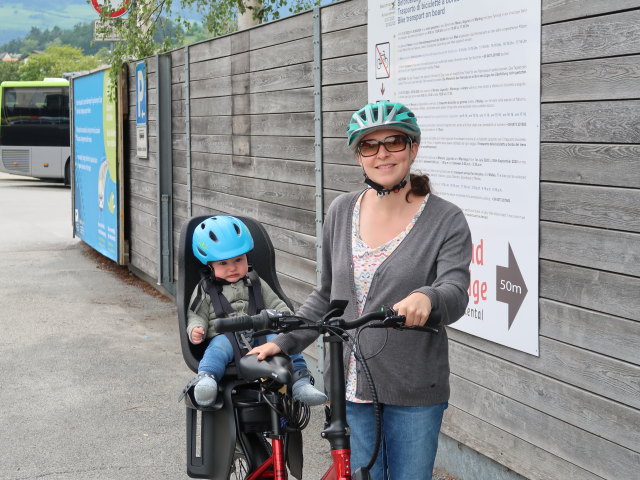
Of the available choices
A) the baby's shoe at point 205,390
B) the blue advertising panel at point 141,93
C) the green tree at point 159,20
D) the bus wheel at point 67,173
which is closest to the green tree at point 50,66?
the bus wheel at point 67,173

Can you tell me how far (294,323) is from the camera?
276 centimetres

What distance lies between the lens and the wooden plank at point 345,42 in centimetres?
600

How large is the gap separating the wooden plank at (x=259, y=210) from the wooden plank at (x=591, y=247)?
2.77 meters

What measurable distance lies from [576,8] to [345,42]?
7.59 feet

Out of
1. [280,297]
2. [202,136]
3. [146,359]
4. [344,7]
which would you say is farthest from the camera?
[202,136]

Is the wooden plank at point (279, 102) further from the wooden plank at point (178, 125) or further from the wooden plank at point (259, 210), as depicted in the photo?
the wooden plank at point (178, 125)

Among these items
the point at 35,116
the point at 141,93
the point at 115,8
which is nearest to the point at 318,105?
the point at 141,93

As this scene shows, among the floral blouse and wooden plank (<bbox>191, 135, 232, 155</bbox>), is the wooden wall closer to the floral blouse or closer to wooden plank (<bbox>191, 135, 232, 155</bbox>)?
the floral blouse

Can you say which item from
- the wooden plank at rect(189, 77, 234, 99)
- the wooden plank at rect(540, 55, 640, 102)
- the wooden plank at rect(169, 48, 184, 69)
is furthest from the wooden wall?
the wooden plank at rect(169, 48, 184, 69)

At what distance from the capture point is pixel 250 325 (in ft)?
8.91

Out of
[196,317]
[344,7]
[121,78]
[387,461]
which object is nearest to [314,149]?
[344,7]

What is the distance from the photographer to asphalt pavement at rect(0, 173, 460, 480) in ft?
18.9

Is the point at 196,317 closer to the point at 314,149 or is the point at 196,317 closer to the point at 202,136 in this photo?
the point at 314,149

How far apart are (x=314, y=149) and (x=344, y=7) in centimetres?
98
